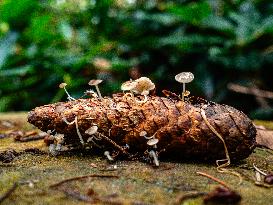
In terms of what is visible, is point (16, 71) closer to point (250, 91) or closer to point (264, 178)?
point (250, 91)

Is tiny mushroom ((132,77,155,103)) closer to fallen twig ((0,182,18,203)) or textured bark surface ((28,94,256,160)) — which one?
textured bark surface ((28,94,256,160))

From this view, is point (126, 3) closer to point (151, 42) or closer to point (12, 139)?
point (151, 42)

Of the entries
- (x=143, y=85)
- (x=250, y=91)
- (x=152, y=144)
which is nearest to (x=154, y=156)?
(x=152, y=144)

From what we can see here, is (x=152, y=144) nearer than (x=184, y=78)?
Yes

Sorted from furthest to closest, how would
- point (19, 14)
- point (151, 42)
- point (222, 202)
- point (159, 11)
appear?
point (159, 11)
point (151, 42)
point (19, 14)
point (222, 202)

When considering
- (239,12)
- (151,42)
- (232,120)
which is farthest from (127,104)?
(239,12)
